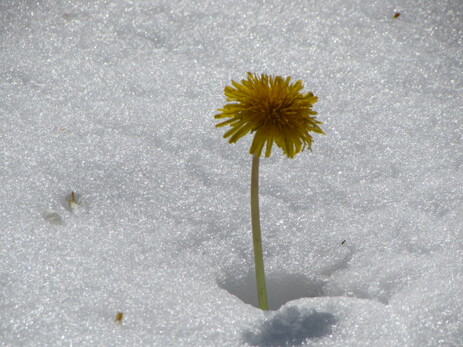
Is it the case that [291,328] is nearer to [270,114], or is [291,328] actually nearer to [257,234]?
[257,234]

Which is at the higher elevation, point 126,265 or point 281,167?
point 281,167

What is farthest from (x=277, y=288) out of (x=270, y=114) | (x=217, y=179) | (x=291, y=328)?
(x=270, y=114)

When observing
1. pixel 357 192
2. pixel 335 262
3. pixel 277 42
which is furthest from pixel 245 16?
pixel 335 262

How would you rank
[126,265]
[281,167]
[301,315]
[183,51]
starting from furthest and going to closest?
[183,51]
[281,167]
[126,265]
[301,315]

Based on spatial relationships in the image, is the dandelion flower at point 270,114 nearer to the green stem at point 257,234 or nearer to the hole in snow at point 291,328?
the green stem at point 257,234

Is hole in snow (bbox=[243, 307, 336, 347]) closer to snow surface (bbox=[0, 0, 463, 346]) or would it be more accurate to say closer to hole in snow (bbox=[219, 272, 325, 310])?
snow surface (bbox=[0, 0, 463, 346])

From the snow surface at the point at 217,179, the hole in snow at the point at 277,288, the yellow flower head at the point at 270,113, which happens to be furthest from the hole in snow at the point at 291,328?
the yellow flower head at the point at 270,113

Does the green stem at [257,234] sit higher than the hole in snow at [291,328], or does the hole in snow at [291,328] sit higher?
the green stem at [257,234]

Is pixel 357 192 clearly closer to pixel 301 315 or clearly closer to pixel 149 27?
pixel 301 315
